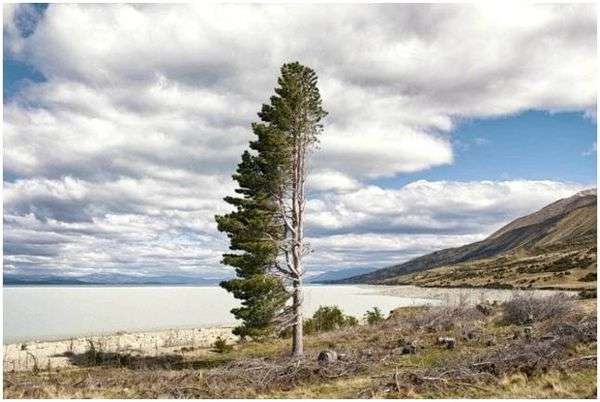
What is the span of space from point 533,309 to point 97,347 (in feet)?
94.7

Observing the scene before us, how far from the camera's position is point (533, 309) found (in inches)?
1426

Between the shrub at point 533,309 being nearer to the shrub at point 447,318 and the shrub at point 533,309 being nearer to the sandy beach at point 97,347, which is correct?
the shrub at point 447,318

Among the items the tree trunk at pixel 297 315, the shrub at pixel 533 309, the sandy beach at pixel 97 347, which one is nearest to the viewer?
the tree trunk at pixel 297 315

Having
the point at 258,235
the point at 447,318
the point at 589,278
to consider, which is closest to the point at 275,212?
the point at 258,235

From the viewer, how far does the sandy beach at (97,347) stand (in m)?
33.0

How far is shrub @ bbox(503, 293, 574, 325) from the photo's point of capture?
35.6 meters

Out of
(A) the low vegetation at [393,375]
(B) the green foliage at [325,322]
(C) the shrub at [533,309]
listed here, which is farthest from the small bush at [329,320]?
(A) the low vegetation at [393,375]

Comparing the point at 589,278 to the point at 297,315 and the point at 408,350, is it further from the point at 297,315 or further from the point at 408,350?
the point at 297,315

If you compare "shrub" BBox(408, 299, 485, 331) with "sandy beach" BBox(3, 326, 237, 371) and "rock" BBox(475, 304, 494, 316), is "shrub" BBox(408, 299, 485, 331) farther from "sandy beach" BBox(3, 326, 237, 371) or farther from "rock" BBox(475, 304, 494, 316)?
"sandy beach" BBox(3, 326, 237, 371)

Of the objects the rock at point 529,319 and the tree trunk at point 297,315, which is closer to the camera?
the tree trunk at point 297,315

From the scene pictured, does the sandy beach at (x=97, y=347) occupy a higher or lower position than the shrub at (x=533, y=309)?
lower

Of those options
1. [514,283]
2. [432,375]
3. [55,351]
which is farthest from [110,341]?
[514,283]

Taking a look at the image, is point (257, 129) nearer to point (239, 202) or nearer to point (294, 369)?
point (239, 202)

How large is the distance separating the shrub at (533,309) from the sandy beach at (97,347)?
20.2m
